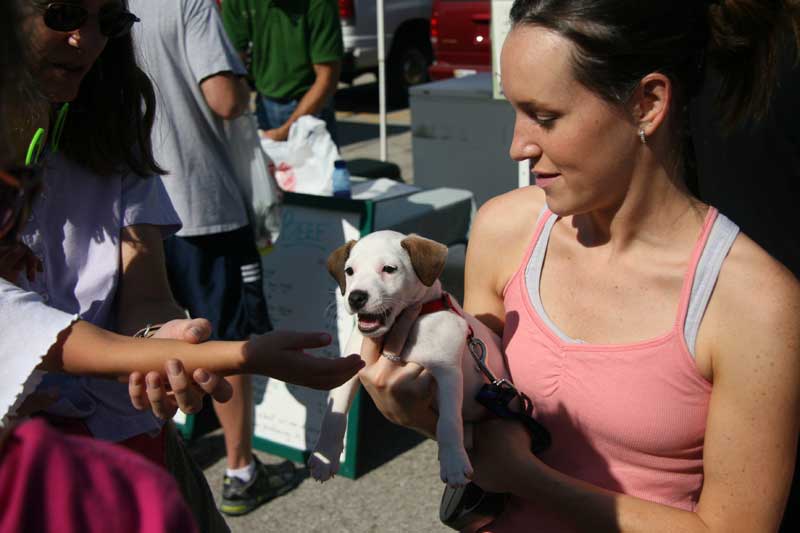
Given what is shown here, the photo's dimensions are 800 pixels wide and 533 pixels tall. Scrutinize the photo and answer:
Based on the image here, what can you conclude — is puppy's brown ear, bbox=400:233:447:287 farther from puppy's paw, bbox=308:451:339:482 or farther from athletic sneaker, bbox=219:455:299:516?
athletic sneaker, bbox=219:455:299:516

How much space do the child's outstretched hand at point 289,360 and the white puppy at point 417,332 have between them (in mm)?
414

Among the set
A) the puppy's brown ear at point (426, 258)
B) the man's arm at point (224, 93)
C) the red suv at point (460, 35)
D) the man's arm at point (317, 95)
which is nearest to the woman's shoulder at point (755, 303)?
the puppy's brown ear at point (426, 258)

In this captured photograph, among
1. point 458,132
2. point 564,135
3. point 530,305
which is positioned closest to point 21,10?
point 564,135

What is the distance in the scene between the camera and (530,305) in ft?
5.89

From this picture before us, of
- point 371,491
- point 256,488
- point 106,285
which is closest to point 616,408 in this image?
point 106,285

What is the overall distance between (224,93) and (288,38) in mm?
1946

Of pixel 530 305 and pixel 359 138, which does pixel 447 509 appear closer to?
pixel 530 305

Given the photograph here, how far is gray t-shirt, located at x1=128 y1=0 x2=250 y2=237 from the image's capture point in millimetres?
3574

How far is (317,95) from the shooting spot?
528 centimetres

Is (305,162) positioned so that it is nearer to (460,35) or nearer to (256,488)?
(256,488)

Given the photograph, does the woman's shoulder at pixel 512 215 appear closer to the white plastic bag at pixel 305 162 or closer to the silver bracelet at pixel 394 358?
the silver bracelet at pixel 394 358

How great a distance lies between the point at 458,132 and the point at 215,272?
2.44 metres

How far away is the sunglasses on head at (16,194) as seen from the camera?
860 mm

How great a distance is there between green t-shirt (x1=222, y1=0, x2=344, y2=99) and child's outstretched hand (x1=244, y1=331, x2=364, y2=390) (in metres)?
4.13
